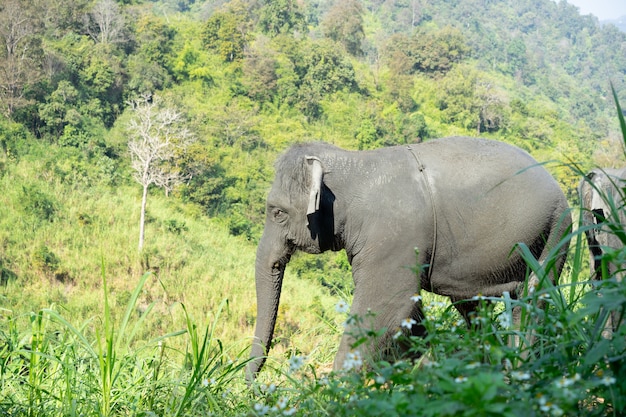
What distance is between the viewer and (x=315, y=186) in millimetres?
3816

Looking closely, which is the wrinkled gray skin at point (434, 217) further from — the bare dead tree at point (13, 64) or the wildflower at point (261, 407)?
the bare dead tree at point (13, 64)

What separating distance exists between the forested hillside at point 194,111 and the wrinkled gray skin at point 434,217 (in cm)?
1220

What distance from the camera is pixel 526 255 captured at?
2430 millimetres

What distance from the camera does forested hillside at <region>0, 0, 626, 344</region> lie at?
2112cm

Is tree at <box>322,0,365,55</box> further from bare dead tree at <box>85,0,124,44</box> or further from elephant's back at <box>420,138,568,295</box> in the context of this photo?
elephant's back at <box>420,138,568,295</box>

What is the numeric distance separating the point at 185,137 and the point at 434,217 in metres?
→ 21.4

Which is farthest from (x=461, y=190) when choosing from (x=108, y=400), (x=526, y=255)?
(x=108, y=400)

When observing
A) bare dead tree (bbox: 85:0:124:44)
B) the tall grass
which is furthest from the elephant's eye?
bare dead tree (bbox: 85:0:124:44)

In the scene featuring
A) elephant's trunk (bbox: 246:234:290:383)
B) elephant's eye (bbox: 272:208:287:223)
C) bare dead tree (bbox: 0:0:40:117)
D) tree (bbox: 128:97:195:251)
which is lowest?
tree (bbox: 128:97:195:251)

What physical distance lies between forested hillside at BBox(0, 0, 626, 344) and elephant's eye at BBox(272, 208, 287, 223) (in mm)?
12287

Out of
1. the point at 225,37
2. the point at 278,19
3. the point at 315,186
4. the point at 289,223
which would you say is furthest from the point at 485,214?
the point at 278,19

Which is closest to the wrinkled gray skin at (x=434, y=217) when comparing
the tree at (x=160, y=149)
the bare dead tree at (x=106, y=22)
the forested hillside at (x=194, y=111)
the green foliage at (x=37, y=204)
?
the forested hillside at (x=194, y=111)

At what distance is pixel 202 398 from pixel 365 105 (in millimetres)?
32544

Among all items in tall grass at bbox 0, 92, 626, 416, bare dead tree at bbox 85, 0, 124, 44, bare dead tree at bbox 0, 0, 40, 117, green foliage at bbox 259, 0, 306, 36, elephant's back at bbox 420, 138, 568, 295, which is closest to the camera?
tall grass at bbox 0, 92, 626, 416
